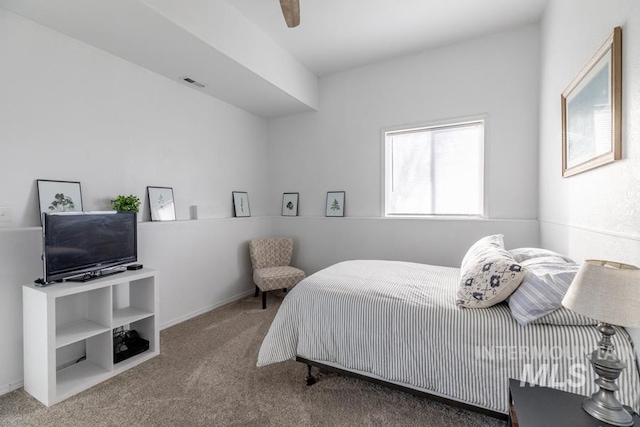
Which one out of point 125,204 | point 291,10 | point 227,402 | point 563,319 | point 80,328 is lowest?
point 227,402

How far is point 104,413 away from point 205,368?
0.64m

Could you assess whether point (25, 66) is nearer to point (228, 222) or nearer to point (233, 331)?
point (228, 222)

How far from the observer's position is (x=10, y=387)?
2037 mm

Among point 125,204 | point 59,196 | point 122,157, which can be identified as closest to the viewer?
point 59,196

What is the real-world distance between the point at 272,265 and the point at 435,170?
8.00 ft

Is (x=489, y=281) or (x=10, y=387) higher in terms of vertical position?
(x=489, y=281)

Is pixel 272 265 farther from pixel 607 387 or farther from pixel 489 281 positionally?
pixel 607 387

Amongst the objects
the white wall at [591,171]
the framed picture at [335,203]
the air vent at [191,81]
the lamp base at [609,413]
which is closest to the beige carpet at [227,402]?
the lamp base at [609,413]

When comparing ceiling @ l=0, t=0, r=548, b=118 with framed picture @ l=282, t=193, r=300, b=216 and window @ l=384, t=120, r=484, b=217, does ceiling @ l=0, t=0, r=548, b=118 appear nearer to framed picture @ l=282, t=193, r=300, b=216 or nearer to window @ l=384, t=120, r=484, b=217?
window @ l=384, t=120, r=484, b=217

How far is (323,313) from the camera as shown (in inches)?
78.0

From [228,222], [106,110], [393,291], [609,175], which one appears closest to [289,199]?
[228,222]

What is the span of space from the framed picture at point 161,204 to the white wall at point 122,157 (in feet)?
0.25

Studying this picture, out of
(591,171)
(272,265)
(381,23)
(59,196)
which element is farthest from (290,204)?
(591,171)

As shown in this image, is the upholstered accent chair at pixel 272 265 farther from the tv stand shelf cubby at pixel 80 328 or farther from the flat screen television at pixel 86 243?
the flat screen television at pixel 86 243
